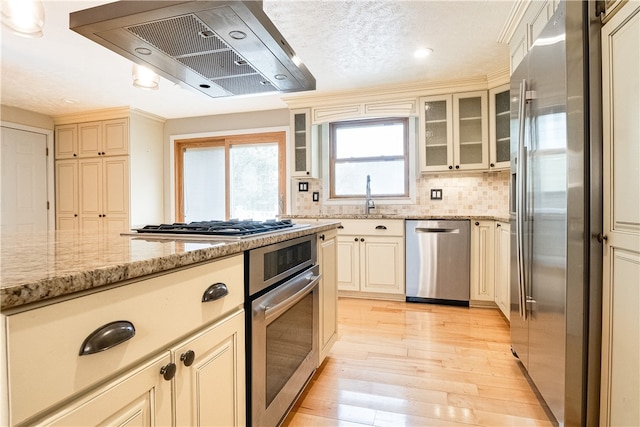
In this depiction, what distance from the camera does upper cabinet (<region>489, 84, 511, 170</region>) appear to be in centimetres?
318

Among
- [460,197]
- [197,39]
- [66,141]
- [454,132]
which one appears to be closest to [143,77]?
[197,39]

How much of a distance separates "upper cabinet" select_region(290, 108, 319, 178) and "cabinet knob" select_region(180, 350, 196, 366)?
3220 millimetres

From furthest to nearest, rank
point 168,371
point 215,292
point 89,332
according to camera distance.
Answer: point 215,292, point 168,371, point 89,332

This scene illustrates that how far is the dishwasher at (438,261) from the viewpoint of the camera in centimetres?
322

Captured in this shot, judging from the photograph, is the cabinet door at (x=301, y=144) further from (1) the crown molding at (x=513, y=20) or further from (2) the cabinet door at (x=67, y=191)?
(2) the cabinet door at (x=67, y=191)

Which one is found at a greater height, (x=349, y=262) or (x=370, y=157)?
(x=370, y=157)

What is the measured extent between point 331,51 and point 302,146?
4.45 ft

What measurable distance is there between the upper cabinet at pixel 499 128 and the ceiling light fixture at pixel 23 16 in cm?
357

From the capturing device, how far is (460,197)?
145 inches

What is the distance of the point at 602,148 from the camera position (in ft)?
4.04

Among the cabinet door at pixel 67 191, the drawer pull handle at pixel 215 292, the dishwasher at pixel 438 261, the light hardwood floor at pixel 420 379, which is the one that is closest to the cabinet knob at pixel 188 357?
the drawer pull handle at pixel 215 292

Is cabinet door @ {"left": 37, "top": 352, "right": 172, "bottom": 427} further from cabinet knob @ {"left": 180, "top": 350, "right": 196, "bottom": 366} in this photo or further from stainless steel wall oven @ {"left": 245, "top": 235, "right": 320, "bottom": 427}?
stainless steel wall oven @ {"left": 245, "top": 235, "right": 320, "bottom": 427}

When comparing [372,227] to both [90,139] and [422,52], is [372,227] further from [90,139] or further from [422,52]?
[90,139]

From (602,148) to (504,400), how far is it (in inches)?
50.6
